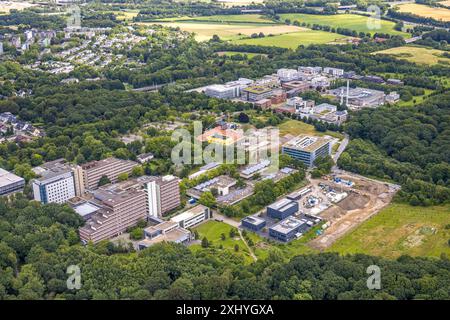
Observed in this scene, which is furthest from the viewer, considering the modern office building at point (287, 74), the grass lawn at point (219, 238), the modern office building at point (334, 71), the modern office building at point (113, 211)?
the modern office building at point (334, 71)

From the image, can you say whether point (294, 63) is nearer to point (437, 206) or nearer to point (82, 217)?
point (437, 206)

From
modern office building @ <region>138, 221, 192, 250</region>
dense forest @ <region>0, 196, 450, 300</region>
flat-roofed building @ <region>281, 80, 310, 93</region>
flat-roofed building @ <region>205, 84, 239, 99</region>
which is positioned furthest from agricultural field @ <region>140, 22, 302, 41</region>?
dense forest @ <region>0, 196, 450, 300</region>

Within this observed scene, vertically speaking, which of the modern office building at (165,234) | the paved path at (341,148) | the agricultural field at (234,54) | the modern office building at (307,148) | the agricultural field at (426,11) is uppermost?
the agricultural field at (426,11)

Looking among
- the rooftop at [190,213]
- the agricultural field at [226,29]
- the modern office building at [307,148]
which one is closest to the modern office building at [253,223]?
the rooftop at [190,213]

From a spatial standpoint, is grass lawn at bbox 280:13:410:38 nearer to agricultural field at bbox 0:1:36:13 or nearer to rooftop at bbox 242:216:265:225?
agricultural field at bbox 0:1:36:13

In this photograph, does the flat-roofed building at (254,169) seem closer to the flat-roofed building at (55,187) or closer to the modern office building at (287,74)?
the flat-roofed building at (55,187)

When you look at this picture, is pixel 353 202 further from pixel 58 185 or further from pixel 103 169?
pixel 58 185
